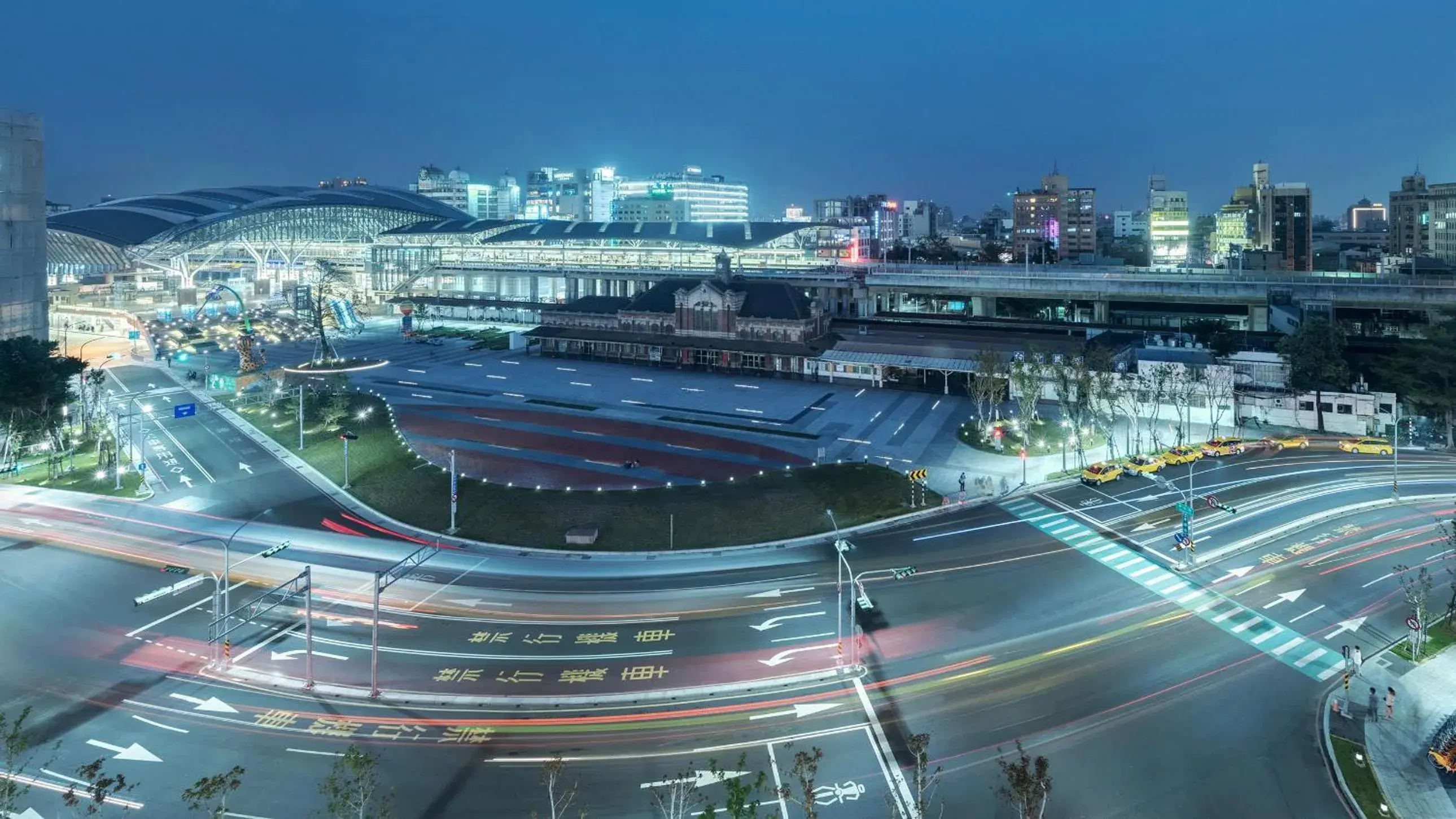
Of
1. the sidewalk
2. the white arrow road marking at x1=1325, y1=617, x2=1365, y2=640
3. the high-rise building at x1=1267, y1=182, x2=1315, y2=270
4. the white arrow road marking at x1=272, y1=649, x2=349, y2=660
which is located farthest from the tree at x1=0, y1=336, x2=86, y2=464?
the high-rise building at x1=1267, y1=182, x2=1315, y2=270

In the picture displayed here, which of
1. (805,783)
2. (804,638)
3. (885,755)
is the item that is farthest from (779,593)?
(805,783)

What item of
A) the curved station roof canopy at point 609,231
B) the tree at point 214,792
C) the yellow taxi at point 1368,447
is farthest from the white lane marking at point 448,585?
the curved station roof canopy at point 609,231

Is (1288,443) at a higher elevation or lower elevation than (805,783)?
higher

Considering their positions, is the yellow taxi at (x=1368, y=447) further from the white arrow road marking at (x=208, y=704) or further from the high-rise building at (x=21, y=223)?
the high-rise building at (x=21, y=223)

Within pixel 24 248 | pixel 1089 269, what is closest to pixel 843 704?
pixel 24 248

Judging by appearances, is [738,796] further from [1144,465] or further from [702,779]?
[1144,465]

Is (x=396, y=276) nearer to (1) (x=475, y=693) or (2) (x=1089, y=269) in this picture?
(2) (x=1089, y=269)

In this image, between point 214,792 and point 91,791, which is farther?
point 91,791

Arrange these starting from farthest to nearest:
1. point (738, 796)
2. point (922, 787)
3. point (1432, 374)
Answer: point (1432, 374) < point (922, 787) < point (738, 796)
